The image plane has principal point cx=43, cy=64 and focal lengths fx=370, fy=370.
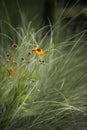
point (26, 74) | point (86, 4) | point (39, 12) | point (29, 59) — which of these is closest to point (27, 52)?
point (29, 59)

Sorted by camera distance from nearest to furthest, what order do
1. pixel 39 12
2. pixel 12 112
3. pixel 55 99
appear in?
pixel 12 112 < pixel 55 99 < pixel 39 12

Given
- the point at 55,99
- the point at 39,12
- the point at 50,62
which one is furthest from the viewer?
the point at 39,12

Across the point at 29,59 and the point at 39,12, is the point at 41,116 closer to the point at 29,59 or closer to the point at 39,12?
the point at 29,59

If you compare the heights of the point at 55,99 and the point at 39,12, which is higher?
the point at 39,12

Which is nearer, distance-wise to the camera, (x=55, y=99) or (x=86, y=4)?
(x=55, y=99)

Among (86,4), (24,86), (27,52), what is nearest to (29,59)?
(27,52)

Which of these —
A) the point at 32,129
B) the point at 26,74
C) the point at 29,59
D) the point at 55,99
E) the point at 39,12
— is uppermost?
the point at 39,12
